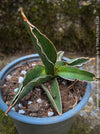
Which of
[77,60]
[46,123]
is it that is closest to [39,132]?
[46,123]

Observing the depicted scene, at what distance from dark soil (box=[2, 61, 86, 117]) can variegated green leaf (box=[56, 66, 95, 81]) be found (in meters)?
0.10

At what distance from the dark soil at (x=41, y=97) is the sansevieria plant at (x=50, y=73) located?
2.9 inches

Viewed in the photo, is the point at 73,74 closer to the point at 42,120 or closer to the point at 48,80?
the point at 48,80

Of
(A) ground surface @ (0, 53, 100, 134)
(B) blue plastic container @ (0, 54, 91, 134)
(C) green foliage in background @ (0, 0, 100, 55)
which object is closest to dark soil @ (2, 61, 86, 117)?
(B) blue plastic container @ (0, 54, 91, 134)

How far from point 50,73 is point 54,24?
2.93 ft

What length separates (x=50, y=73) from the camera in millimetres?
918

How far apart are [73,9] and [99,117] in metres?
1.07

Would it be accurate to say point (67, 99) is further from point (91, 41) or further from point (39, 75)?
point (91, 41)

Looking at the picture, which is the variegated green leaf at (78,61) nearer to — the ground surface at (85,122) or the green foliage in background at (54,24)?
the ground surface at (85,122)

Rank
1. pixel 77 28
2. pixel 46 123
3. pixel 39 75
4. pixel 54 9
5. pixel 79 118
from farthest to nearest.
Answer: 1. pixel 77 28
2. pixel 54 9
3. pixel 79 118
4. pixel 39 75
5. pixel 46 123

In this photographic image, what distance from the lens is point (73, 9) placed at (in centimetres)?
160

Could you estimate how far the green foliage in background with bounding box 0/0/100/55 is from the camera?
61.6 inches

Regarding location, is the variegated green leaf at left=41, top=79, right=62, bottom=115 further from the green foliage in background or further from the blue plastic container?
the green foliage in background

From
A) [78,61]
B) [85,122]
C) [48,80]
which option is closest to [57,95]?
[48,80]
